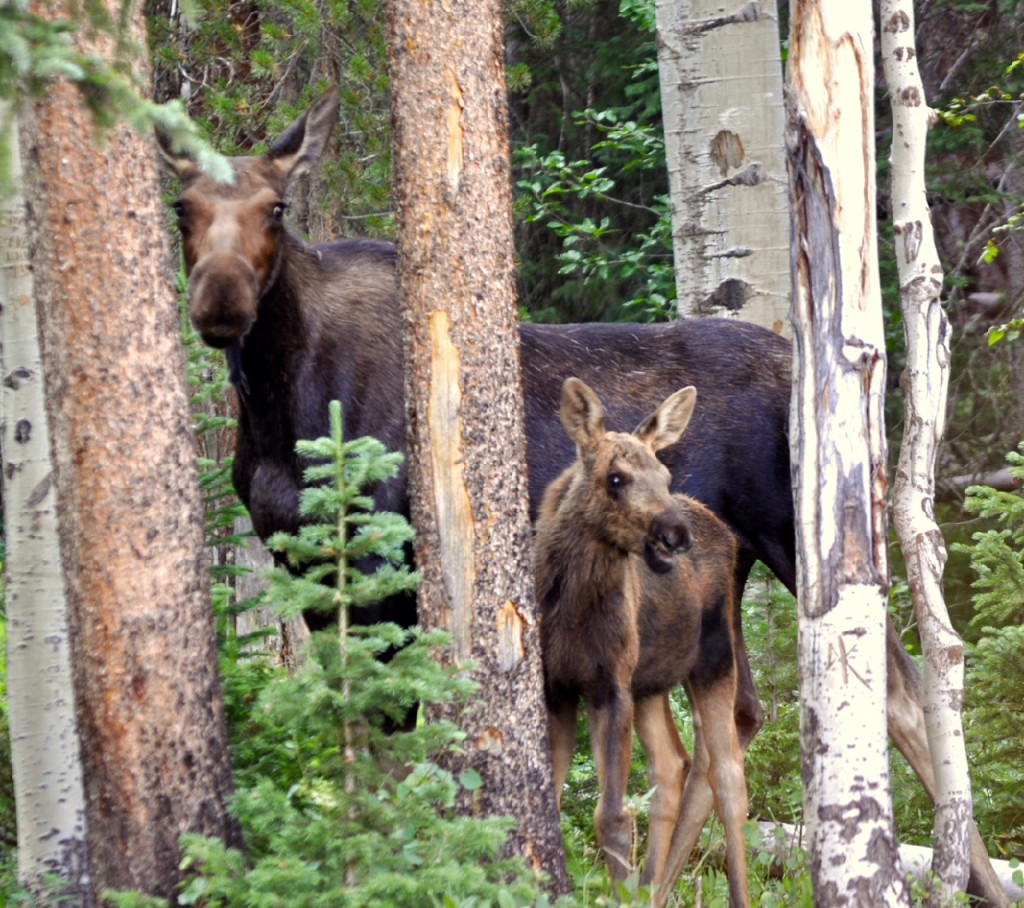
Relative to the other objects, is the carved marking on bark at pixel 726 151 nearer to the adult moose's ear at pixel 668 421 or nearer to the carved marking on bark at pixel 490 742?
the adult moose's ear at pixel 668 421

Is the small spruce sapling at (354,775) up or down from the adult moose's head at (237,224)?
down

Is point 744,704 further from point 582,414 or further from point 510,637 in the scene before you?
point 510,637

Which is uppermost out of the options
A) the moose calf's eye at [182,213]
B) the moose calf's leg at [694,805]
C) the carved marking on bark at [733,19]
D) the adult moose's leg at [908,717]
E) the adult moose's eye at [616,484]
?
the carved marking on bark at [733,19]

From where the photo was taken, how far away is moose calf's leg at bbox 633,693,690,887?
6383 mm

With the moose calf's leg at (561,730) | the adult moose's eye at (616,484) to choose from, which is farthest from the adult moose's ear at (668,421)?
the moose calf's leg at (561,730)

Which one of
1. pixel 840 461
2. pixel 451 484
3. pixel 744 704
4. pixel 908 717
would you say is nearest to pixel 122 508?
pixel 451 484

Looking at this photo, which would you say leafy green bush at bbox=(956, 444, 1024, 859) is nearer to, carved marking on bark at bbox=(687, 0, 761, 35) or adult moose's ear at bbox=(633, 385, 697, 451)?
adult moose's ear at bbox=(633, 385, 697, 451)

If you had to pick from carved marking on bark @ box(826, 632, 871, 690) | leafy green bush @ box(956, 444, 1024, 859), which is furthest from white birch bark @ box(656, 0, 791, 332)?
carved marking on bark @ box(826, 632, 871, 690)

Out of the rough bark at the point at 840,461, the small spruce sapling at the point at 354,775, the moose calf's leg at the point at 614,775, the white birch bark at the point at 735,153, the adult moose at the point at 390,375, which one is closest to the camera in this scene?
the small spruce sapling at the point at 354,775

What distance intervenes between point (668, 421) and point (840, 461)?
1054 millimetres

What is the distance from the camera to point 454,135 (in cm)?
522

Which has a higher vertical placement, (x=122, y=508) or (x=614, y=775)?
(x=122, y=508)

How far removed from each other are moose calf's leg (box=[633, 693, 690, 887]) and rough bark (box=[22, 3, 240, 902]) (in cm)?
222

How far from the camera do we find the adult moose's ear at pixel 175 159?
6.36 metres
